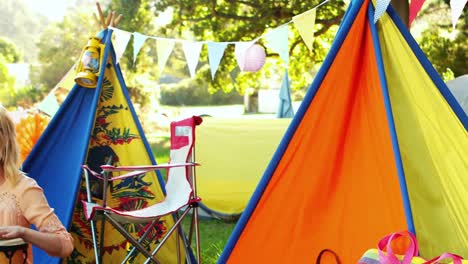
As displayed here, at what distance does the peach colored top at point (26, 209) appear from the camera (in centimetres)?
198

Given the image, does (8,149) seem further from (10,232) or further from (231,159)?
(231,159)

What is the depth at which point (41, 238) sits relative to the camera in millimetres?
1895

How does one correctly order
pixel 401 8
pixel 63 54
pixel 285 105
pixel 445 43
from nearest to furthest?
pixel 401 8, pixel 285 105, pixel 445 43, pixel 63 54

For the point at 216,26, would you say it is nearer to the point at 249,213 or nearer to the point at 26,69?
the point at 249,213

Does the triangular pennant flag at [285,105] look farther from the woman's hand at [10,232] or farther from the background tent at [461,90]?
the woman's hand at [10,232]

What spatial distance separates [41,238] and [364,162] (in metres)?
1.14

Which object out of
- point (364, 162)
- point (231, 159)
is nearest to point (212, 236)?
point (231, 159)

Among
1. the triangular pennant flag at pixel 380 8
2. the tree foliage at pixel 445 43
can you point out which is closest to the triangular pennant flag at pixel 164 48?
the triangular pennant flag at pixel 380 8

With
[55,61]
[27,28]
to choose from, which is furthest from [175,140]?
[27,28]

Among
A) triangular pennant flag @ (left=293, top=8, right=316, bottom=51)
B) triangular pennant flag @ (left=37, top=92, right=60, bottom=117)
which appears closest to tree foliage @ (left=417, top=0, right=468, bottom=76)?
triangular pennant flag @ (left=293, top=8, right=316, bottom=51)

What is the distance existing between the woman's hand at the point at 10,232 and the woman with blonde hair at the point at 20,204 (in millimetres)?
61

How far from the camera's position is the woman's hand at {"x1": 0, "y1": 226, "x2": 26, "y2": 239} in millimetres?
1835

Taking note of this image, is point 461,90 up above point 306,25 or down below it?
below

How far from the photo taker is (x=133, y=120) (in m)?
3.73
